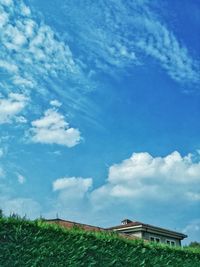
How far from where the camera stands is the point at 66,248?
1180cm

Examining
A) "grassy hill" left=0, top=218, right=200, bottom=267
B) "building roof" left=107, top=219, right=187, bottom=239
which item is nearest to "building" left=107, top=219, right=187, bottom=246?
"building roof" left=107, top=219, right=187, bottom=239

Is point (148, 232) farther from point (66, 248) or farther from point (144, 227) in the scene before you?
point (66, 248)

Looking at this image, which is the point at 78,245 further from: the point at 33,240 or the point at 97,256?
the point at 33,240

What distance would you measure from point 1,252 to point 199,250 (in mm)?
10163

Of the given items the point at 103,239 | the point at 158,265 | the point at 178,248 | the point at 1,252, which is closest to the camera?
the point at 1,252

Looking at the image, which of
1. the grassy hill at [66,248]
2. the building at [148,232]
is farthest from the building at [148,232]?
the grassy hill at [66,248]

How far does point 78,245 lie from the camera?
12.3 m

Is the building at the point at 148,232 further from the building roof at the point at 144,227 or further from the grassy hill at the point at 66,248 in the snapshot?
the grassy hill at the point at 66,248

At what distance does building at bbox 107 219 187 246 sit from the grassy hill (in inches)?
757

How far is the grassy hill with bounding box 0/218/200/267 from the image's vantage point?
10.5 metres

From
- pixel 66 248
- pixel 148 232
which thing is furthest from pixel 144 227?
pixel 66 248

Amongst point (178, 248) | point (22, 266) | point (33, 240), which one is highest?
point (178, 248)

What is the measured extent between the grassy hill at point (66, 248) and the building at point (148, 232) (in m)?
19.2

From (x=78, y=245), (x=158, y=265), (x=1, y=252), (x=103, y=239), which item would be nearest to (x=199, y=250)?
(x=158, y=265)
